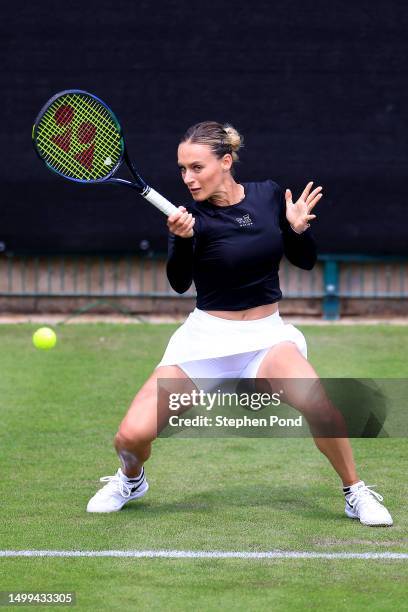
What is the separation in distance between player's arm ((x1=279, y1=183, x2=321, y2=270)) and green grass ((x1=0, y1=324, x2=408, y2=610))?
1215 mm

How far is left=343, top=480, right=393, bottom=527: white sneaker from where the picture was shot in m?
5.70

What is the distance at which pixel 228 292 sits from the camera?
591 centimetres

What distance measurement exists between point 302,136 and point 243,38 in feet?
3.59

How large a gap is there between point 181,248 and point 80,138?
1.02 meters

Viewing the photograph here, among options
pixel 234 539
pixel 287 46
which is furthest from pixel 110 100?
pixel 234 539

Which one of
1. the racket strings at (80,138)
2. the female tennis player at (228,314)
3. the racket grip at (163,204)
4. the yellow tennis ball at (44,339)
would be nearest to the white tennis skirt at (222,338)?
the female tennis player at (228,314)

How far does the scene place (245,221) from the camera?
5914 millimetres

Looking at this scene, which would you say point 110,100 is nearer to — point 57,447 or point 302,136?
point 302,136

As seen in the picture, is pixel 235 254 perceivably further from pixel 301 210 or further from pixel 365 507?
pixel 365 507

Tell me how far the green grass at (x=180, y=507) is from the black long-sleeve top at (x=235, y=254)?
1040 mm

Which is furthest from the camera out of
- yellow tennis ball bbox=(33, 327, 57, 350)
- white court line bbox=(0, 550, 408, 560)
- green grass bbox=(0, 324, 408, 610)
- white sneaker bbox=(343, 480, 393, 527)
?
yellow tennis ball bbox=(33, 327, 57, 350)

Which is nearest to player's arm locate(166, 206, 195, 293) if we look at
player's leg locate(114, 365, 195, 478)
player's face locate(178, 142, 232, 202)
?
player's face locate(178, 142, 232, 202)

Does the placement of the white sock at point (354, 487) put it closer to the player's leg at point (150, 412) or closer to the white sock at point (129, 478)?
the player's leg at point (150, 412)

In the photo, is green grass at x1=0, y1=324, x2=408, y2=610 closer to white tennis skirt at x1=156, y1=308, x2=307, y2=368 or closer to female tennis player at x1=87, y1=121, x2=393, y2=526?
female tennis player at x1=87, y1=121, x2=393, y2=526
